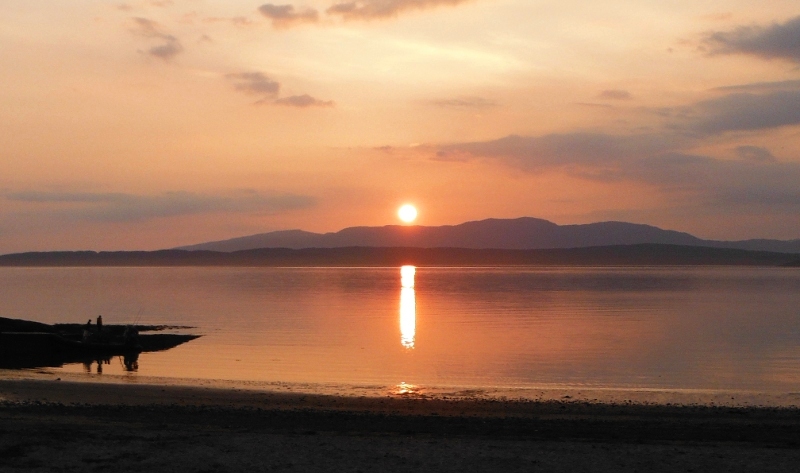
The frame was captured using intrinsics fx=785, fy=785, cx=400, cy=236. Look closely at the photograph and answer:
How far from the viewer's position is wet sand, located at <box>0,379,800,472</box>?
41.1 ft

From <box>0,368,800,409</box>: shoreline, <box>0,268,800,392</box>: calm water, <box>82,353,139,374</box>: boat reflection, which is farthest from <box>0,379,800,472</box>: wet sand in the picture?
<box>82,353,139,374</box>: boat reflection

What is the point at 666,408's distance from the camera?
20.3 meters

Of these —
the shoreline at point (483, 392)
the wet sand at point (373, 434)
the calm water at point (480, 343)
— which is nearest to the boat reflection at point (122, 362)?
the calm water at point (480, 343)

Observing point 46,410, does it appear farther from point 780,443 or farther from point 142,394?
point 780,443

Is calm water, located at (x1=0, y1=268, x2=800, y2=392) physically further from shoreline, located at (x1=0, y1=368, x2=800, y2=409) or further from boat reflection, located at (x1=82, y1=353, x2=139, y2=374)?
shoreline, located at (x1=0, y1=368, x2=800, y2=409)

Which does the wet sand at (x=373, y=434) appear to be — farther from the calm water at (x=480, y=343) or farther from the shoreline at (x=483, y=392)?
the calm water at (x=480, y=343)

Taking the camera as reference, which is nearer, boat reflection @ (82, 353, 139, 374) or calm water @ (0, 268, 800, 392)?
calm water @ (0, 268, 800, 392)

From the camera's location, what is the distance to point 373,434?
1546 cm

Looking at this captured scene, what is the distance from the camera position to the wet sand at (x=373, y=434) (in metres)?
12.5

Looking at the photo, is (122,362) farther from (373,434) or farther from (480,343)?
(373,434)

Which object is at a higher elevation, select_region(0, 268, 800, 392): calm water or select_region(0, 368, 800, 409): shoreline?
select_region(0, 268, 800, 392): calm water

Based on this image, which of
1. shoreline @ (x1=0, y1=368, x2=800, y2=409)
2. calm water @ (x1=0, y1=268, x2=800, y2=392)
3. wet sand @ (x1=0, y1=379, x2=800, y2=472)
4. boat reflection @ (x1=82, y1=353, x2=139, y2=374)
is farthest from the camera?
boat reflection @ (x1=82, y1=353, x2=139, y2=374)

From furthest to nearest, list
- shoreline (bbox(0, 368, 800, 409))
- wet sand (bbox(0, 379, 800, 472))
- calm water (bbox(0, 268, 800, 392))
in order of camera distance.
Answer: calm water (bbox(0, 268, 800, 392))
shoreline (bbox(0, 368, 800, 409))
wet sand (bbox(0, 379, 800, 472))

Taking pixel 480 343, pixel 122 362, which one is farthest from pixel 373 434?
pixel 480 343
